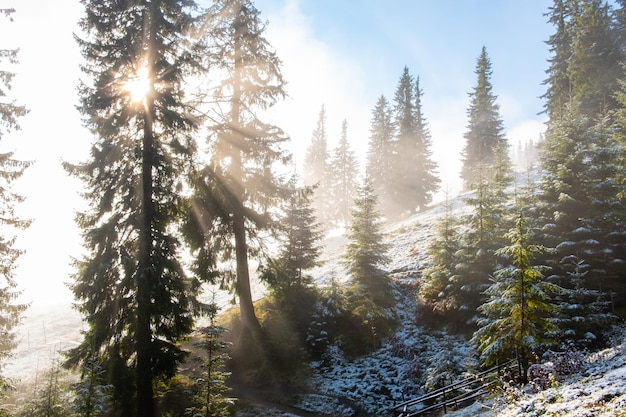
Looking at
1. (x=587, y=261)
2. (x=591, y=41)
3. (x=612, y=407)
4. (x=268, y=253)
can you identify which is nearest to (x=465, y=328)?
(x=587, y=261)

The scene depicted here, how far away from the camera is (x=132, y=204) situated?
44.3 feet

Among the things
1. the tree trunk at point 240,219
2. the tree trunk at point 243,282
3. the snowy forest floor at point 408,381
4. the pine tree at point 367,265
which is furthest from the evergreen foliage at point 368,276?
the tree trunk at point 240,219

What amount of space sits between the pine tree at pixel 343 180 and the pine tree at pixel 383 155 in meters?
5.53

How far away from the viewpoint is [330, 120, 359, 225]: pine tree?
57.0m

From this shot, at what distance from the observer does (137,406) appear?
12508mm

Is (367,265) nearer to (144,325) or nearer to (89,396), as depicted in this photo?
(144,325)

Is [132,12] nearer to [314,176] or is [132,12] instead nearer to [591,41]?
[591,41]

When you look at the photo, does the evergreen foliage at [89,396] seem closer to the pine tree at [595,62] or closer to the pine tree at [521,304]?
the pine tree at [521,304]

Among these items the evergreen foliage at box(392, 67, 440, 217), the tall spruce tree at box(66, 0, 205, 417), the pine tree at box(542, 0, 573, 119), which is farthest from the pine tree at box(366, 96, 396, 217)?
the tall spruce tree at box(66, 0, 205, 417)

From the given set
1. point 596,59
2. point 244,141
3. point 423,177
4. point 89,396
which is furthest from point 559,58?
point 89,396

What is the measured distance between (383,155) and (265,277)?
35615mm

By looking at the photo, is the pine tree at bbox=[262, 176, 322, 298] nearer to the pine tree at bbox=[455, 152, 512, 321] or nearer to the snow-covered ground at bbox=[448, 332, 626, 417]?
the pine tree at bbox=[455, 152, 512, 321]

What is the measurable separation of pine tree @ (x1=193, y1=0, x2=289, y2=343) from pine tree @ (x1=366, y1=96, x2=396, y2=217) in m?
31.4

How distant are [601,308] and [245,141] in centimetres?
1893
